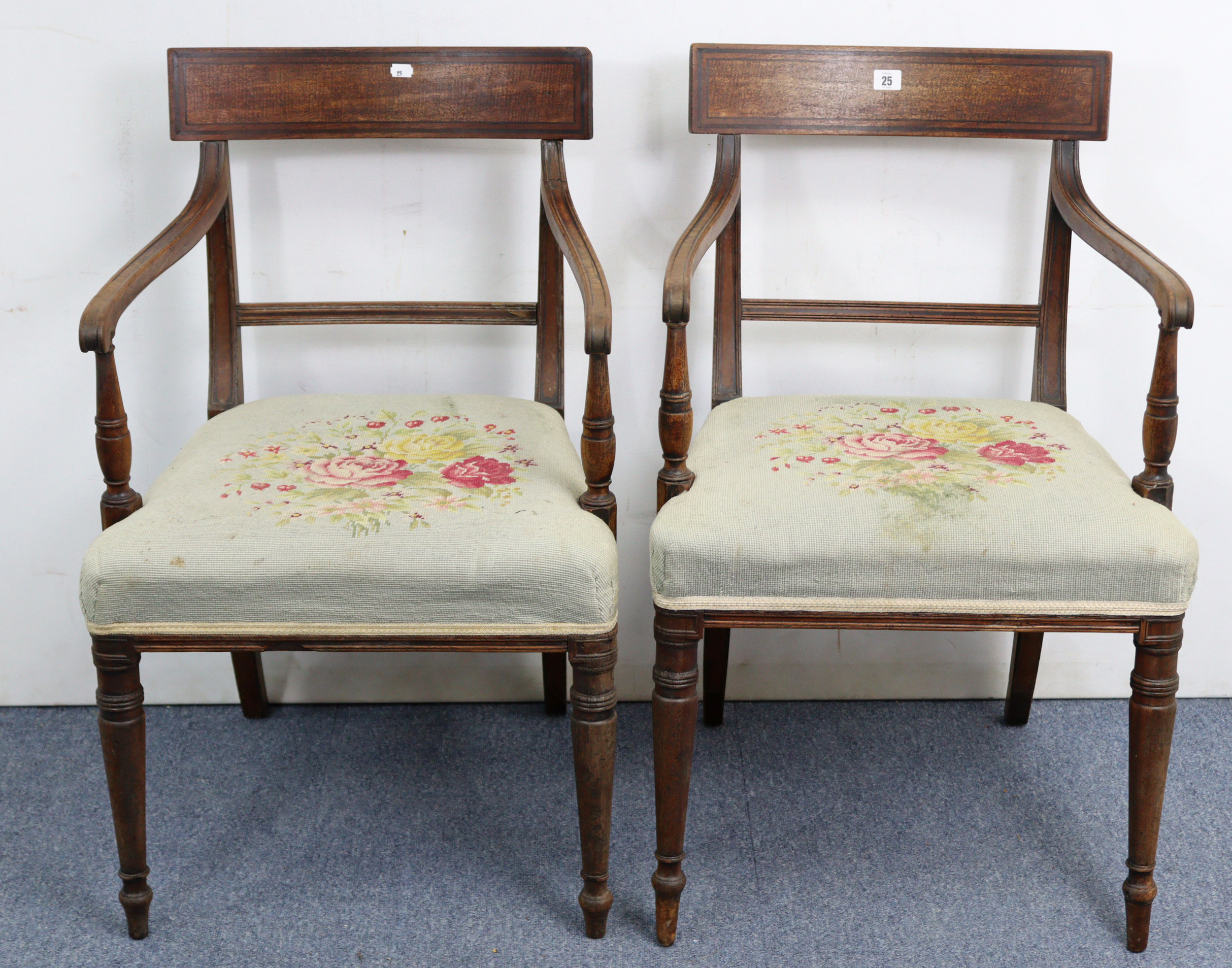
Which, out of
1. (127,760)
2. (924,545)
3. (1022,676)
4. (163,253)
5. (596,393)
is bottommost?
(1022,676)

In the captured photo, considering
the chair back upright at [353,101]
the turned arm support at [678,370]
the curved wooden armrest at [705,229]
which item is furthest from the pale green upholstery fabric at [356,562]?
the chair back upright at [353,101]

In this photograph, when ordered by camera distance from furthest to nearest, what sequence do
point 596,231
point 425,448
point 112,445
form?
point 596,231 < point 425,448 < point 112,445

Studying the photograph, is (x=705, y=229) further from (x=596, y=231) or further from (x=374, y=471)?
(x=374, y=471)

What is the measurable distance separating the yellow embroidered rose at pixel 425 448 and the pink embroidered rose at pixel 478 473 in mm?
28

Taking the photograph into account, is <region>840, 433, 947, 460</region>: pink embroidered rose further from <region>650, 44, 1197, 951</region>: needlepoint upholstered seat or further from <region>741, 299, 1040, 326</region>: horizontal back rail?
<region>741, 299, 1040, 326</region>: horizontal back rail

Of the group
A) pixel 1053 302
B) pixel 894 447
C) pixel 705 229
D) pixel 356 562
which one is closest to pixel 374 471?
pixel 356 562

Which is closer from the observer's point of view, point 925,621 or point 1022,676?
point 925,621

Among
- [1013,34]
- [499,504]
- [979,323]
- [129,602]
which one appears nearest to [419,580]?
[499,504]

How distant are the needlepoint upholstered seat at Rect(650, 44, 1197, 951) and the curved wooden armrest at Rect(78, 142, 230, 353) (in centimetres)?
61

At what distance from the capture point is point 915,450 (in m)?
1.38

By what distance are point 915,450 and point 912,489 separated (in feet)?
0.40

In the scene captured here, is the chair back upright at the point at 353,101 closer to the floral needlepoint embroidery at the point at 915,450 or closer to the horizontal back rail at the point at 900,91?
the horizontal back rail at the point at 900,91

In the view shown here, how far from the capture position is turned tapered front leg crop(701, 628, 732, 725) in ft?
5.76

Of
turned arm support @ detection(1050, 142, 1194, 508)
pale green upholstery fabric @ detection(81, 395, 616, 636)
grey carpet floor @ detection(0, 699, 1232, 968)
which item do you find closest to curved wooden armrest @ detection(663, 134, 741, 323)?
pale green upholstery fabric @ detection(81, 395, 616, 636)
